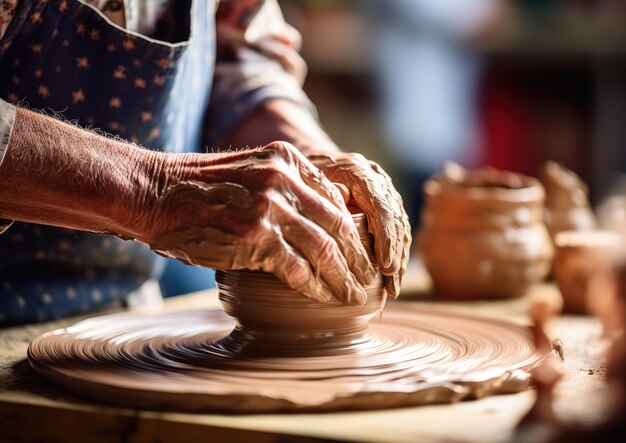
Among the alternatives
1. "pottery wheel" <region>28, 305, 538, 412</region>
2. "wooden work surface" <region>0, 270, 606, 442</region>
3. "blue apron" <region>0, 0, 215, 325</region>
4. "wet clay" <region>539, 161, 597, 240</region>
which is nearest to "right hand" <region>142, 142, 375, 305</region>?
"pottery wheel" <region>28, 305, 538, 412</region>

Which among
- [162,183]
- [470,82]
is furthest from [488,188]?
[470,82]

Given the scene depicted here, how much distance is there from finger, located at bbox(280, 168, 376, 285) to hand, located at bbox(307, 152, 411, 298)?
0.17 ft

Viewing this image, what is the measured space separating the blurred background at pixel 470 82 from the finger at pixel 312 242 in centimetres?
288

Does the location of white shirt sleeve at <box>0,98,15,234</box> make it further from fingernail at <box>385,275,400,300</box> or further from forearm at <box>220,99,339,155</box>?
forearm at <box>220,99,339,155</box>

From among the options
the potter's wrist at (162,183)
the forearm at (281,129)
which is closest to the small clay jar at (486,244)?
the forearm at (281,129)

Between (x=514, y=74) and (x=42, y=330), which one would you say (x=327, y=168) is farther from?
(x=514, y=74)

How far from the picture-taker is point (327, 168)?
1326 mm

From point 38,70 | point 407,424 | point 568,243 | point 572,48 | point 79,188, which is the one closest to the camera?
point 407,424

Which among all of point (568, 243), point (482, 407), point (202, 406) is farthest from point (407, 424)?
point (568, 243)

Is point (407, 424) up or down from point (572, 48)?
down

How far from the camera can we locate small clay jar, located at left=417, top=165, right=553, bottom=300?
1880 millimetres

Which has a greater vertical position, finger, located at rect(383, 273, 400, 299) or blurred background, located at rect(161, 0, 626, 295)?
blurred background, located at rect(161, 0, 626, 295)

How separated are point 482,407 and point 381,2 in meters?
3.32

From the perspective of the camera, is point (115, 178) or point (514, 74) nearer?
point (115, 178)
